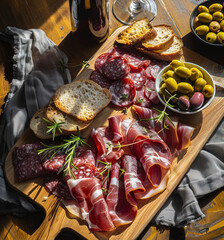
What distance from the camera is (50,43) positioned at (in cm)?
208

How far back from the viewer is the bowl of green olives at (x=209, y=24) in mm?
2014

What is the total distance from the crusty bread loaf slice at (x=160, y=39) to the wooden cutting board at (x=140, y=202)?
1.20 feet

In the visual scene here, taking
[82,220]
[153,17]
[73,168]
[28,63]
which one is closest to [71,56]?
[28,63]

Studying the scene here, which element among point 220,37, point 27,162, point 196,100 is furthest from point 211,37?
point 27,162

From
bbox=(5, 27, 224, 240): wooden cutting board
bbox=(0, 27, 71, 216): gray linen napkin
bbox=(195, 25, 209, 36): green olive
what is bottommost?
bbox=(5, 27, 224, 240): wooden cutting board

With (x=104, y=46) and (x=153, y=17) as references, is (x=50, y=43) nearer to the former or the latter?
(x=104, y=46)

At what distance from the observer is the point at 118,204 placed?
1.68m

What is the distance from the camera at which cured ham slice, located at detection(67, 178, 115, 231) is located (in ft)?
5.19

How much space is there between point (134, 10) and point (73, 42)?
56cm

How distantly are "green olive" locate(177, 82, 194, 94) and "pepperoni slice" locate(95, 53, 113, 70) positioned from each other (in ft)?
1.83

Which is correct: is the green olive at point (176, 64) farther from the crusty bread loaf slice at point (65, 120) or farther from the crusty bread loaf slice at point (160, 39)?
the crusty bread loaf slice at point (65, 120)

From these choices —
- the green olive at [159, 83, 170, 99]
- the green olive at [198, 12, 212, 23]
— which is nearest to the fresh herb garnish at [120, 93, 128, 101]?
the green olive at [159, 83, 170, 99]

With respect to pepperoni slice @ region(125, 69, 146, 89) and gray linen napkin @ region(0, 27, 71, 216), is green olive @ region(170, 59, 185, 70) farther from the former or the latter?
gray linen napkin @ region(0, 27, 71, 216)

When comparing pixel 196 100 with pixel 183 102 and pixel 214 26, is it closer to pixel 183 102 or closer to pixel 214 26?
pixel 183 102
